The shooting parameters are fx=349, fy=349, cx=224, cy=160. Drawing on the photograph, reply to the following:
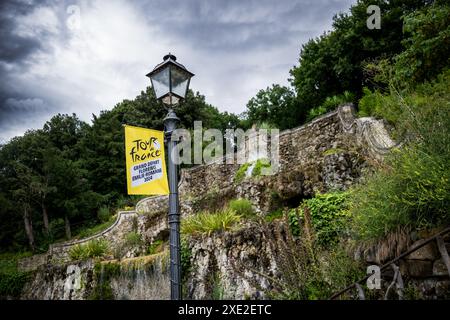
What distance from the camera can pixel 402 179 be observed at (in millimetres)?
4191

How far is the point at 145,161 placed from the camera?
A: 181 inches

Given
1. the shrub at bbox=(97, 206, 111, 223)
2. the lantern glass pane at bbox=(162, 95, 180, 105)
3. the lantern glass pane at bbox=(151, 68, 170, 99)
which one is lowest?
the shrub at bbox=(97, 206, 111, 223)

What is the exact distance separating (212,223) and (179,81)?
596 cm

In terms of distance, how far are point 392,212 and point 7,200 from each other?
27.8 m

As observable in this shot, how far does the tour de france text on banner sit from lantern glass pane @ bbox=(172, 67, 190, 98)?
0.63 metres

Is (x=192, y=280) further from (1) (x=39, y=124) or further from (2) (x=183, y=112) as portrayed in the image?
(1) (x=39, y=124)

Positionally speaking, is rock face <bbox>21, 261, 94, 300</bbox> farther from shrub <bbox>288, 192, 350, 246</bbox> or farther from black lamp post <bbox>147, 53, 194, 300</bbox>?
black lamp post <bbox>147, 53, 194, 300</bbox>

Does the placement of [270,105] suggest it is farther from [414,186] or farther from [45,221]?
[414,186]

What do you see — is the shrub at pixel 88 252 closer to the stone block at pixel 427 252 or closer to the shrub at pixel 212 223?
the shrub at pixel 212 223

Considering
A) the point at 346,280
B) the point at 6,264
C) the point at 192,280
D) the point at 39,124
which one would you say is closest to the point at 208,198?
the point at 192,280

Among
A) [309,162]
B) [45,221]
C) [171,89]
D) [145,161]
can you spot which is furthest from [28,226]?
[171,89]

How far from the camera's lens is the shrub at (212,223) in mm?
9969

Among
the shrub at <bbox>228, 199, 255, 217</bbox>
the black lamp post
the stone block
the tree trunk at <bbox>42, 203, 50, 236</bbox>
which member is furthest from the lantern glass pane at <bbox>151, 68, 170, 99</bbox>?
the tree trunk at <bbox>42, 203, 50, 236</bbox>

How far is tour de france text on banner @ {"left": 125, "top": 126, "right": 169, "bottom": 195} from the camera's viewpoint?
4.52 meters
